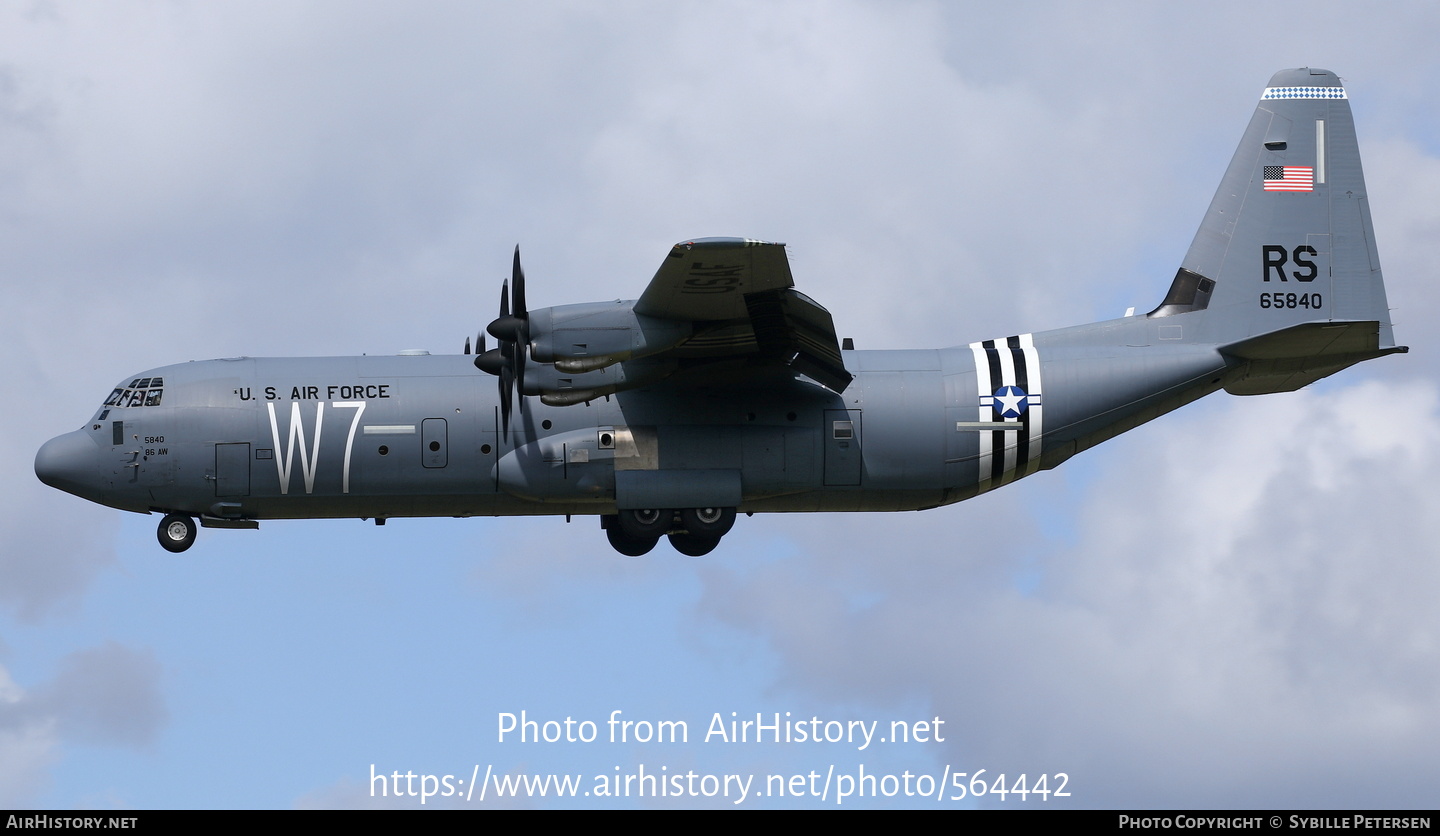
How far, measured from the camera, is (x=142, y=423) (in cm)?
3189

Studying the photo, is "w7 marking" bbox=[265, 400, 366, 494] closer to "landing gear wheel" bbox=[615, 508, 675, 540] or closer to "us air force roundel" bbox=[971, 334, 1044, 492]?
"landing gear wheel" bbox=[615, 508, 675, 540]

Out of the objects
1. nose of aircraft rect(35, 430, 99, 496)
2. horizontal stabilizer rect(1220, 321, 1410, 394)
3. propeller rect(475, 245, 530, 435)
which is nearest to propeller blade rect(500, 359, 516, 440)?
propeller rect(475, 245, 530, 435)

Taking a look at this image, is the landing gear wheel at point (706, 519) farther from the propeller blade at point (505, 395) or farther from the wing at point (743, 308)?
the propeller blade at point (505, 395)

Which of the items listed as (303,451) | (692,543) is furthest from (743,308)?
(303,451)

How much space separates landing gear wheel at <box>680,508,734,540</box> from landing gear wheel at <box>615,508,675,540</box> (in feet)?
0.93

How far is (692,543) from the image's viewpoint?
1297 inches

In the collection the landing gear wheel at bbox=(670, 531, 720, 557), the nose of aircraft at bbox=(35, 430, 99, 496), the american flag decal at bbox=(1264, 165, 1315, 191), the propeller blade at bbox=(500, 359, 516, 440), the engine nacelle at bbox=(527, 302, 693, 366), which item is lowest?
the landing gear wheel at bbox=(670, 531, 720, 557)

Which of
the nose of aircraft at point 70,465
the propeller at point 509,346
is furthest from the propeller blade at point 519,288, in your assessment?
the nose of aircraft at point 70,465

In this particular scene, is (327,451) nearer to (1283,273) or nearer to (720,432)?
(720,432)

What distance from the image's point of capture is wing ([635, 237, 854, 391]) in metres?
27.5

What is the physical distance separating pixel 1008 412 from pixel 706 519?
212 inches

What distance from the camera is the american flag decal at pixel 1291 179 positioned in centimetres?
3422

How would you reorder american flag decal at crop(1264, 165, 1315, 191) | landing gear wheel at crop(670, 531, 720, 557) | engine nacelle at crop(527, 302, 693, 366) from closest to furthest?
1. engine nacelle at crop(527, 302, 693, 366)
2. landing gear wheel at crop(670, 531, 720, 557)
3. american flag decal at crop(1264, 165, 1315, 191)

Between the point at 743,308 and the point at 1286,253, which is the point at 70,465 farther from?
the point at 1286,253
